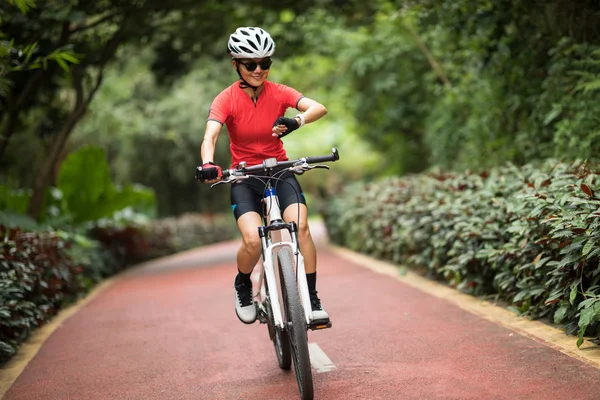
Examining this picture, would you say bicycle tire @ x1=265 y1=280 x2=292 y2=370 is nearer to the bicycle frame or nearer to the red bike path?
the red bike path

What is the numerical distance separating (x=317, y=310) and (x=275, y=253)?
50cm

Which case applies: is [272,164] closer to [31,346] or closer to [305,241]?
[305,241]

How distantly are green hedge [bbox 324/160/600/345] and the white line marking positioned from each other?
184 cm

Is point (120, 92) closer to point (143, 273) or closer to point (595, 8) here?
point (143, 273)

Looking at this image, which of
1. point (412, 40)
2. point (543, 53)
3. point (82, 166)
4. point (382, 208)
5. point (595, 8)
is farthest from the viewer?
point (412, 40)

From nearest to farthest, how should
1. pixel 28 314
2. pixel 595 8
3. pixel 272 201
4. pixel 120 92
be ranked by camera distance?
pixel 272 201
pixel 28 314
pixel 595 8
pixel 120 92

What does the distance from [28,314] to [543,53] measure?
26.2 feet

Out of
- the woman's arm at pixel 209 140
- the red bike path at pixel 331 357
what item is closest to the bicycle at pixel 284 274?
the woman's arm at pixel 209 140

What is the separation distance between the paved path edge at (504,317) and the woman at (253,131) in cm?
195

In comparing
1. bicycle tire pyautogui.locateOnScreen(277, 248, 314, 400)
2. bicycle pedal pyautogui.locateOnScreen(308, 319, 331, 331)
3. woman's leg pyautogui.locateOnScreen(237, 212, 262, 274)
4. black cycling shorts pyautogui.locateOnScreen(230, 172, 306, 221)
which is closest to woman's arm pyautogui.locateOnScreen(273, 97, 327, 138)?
black cycling shorts pyautogui.locateOnScreen(230, 172, 306, 221)

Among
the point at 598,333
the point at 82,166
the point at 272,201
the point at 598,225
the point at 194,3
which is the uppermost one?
the point at 194,3

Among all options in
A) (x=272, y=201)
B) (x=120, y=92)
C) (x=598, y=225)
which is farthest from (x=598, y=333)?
(x=120, y=92)

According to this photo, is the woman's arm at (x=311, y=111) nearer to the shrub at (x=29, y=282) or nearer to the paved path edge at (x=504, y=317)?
the paved path edge at (x=504, y=317)

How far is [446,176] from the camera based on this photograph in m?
12.0
